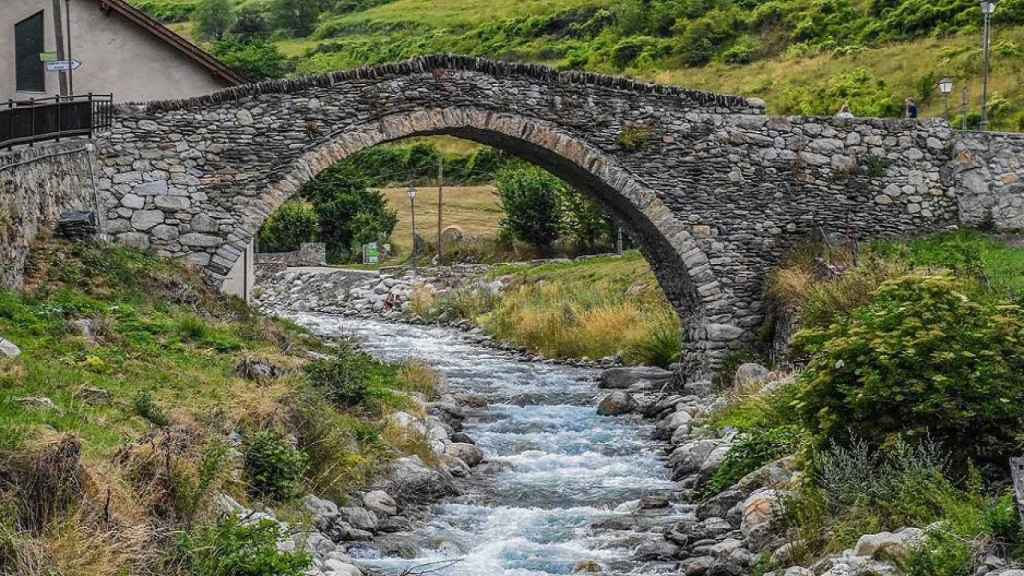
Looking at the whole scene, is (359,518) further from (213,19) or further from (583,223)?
(213,19)

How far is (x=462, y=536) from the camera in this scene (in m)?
10.4

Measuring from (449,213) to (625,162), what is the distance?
28459 mm

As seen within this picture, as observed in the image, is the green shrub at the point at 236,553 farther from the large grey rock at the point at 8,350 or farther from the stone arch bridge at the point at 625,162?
the stone arch bridge at the point at 625,162

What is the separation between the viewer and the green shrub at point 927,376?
8875 millimetres

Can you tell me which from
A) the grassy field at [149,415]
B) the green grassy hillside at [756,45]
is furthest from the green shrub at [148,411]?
the green grassy hillside at [756,45]

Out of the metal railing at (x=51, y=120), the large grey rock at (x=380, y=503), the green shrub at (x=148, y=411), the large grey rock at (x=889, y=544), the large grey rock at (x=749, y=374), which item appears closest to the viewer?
the large grey rock at (x=889, y=544)

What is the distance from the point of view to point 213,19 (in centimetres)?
9606

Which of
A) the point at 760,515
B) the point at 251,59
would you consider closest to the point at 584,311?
the point at 760,515

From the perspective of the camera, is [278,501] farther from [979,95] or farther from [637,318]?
[979,95]

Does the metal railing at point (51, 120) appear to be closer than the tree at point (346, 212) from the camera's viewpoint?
Yes

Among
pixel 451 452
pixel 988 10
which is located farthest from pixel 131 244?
pixel 988 10

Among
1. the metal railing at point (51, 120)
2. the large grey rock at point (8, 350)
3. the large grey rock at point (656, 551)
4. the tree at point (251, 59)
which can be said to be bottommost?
the large grey rock at point (656, 551)

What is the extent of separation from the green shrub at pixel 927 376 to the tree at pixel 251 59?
105 feet

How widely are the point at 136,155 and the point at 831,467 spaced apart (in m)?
10.3
